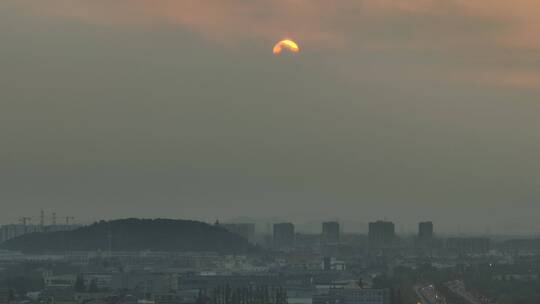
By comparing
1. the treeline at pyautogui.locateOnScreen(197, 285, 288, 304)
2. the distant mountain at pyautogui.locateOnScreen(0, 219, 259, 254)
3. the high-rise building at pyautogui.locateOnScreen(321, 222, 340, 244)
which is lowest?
the treeline at pyautogui.locateOnScreen(197, 285, 288, 304)

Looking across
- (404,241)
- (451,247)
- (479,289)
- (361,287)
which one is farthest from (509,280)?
(404,241)

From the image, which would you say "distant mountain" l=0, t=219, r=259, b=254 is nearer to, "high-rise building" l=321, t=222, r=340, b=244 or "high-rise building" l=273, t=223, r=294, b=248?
"high-rise building" l=273, t=223, r=294, b=248

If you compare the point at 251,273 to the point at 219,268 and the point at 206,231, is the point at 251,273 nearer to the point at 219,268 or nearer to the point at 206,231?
the point at 219,268

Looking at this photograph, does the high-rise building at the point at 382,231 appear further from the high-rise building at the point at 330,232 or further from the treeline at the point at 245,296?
the treeline at the point at 245,296

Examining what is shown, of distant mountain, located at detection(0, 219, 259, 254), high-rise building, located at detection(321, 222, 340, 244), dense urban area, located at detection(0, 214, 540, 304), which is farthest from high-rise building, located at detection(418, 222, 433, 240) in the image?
distant mountain, located at detection(0, 219, 259, 254)

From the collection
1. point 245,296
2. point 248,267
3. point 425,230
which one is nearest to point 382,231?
point 425,230

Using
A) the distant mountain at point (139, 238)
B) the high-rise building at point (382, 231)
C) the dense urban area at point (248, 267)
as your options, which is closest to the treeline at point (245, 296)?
the dense urban area at point (248, 267)

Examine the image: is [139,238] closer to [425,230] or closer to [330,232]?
[330,232]
